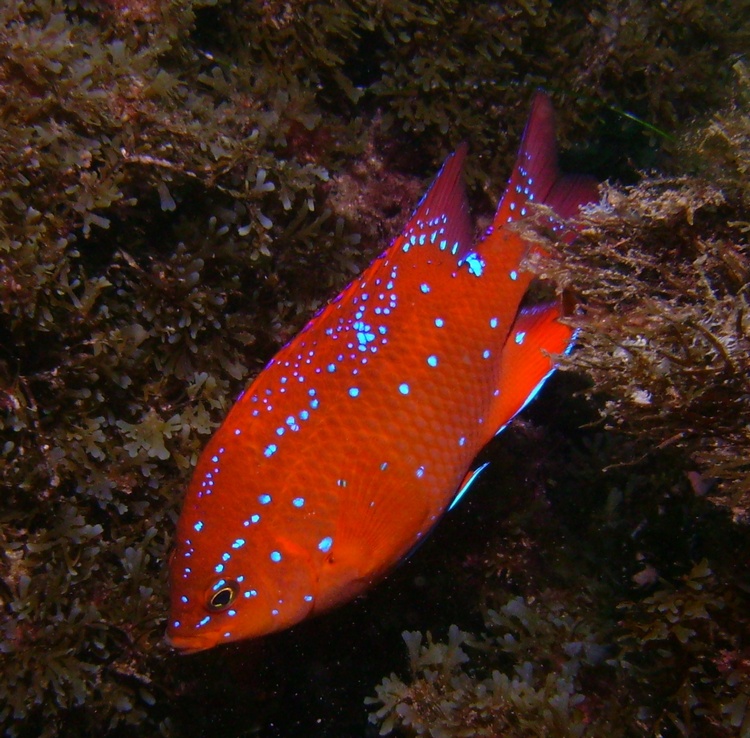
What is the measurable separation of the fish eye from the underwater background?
0.87 meters

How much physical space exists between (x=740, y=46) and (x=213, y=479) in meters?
4.89

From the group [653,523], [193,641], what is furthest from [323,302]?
[653,523]

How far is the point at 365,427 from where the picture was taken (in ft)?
8.83

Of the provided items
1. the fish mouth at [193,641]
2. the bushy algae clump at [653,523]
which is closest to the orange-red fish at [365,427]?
the fish mouth at [193,641]

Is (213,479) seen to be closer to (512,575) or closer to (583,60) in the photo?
(512,575)

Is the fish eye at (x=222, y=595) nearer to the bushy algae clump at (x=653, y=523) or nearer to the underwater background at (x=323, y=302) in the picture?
the underwater background at (x=323, y=302)

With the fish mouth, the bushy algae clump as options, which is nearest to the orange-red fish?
the fish mouth

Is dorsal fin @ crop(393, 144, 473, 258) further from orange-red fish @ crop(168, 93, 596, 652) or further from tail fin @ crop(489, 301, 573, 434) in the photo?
tail fin @ crop(489, 301, 573, 434)

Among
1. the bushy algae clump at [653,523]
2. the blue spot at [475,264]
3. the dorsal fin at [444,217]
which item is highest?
the dorsal fin at [444,217]

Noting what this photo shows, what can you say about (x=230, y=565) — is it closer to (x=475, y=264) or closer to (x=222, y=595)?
(x=222, y=595)

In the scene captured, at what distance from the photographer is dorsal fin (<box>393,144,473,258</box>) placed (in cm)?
295

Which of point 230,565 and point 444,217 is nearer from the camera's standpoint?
point 230,565

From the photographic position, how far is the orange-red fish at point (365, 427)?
258 cm

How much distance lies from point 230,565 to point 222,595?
0.14m
